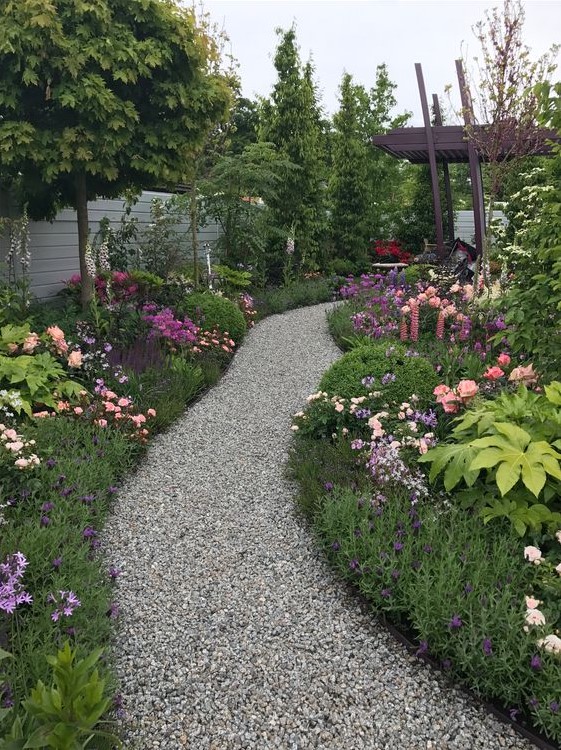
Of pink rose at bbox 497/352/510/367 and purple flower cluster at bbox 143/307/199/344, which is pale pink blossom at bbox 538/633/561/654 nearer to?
pink rose at bbox 497/352/510/367

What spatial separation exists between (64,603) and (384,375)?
271 centimetres

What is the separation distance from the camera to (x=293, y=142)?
12.1 m

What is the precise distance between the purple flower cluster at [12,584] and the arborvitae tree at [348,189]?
12520 mm

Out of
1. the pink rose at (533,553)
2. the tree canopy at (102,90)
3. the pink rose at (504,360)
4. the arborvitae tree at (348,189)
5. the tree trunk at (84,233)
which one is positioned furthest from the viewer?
the arborvitae tree at (348,189)

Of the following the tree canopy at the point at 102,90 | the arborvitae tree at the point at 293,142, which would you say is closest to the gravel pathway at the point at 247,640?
the tree canopy at the point at 102,90

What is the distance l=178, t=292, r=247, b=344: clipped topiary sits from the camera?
7.07 metres

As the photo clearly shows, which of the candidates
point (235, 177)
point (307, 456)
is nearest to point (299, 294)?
point (235, 177)

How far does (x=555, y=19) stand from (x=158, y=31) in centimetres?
377

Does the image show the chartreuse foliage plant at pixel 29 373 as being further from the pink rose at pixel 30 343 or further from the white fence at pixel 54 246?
the white fence at pixel 54 246

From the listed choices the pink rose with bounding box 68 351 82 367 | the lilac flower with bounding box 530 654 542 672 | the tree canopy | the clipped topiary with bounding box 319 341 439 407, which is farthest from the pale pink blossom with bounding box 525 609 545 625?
the tree canopy

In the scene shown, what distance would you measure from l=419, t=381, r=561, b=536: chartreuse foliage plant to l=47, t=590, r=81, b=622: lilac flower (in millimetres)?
1798

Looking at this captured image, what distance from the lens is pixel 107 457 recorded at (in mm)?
3867

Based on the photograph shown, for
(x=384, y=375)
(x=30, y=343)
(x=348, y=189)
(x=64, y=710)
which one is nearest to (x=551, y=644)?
(x=64, y=710)

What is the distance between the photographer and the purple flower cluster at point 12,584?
2.12m
